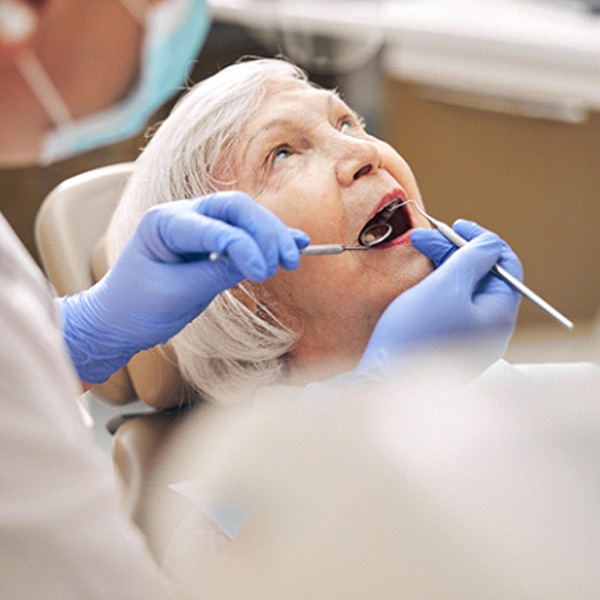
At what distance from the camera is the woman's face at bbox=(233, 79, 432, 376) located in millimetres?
1537

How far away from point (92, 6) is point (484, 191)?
1.97 m

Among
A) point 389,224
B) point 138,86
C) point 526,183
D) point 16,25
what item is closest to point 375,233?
point 389,224

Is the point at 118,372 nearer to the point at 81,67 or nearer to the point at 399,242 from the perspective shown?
the point at 399,242

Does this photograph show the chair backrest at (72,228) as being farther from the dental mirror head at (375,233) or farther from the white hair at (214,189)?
the dental mirror head at (375,233)

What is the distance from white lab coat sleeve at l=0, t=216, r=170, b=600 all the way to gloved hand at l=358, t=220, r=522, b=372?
0.51 meters

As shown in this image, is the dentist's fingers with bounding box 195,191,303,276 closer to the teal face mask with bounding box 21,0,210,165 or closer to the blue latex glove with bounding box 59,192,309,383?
the blue latex glove with bounding box 59,192,309,383

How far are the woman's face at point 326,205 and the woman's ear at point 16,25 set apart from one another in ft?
2.13

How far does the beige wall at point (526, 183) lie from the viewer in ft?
8.69

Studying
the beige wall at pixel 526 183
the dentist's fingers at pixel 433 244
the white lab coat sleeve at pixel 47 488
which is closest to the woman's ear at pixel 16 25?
the white lab coat sleeve at pixel 47 488

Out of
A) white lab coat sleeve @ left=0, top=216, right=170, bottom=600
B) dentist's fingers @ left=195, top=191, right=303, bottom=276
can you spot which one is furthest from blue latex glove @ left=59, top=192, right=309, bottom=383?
white lab coat sleeve @ left=0, top=216, right=170, bottom=600

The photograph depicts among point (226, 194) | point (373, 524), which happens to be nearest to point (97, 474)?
point (373, 524)

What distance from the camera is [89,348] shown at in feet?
4.97

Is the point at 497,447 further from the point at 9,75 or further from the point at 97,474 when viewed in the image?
the point at 9,75

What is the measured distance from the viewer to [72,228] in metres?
1.80
